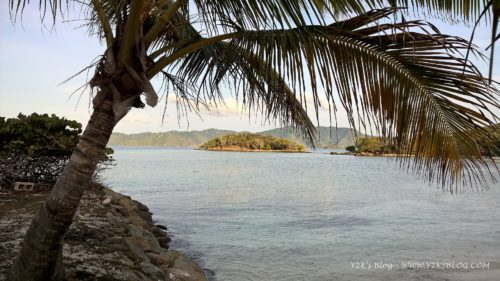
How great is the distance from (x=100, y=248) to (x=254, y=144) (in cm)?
17231

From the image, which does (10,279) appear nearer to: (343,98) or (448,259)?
(343,98)

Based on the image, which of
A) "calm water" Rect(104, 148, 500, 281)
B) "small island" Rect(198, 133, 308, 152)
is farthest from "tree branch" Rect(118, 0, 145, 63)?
"small island" Rect(198, 133, 308, 152)

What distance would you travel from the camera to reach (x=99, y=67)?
3375mm

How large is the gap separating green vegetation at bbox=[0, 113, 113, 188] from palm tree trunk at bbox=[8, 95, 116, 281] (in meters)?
9.05

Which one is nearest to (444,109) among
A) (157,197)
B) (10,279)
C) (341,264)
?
(10,279)

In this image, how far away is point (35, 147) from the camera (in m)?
11.8

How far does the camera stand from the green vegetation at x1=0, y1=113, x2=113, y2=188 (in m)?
11.6

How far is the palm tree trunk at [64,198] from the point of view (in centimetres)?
341

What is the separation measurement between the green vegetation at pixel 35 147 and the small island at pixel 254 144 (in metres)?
159

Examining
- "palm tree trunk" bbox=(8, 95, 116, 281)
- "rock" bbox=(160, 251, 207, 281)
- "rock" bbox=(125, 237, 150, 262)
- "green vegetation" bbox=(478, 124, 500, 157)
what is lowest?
"rock" bbox=(160, 251, 207, 281)

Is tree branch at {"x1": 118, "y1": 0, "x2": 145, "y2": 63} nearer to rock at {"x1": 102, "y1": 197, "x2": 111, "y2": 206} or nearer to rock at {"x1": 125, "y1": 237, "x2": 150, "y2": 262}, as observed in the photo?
rock at {"x1": 125, "y1": 237, "x2": 150, "y2": 262}

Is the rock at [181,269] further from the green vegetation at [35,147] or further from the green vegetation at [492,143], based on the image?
the green vegetation at [35,147]

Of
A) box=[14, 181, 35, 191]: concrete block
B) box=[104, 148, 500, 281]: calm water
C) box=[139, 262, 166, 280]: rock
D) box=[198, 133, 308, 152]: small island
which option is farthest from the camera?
box=[198, 133, 308, 152]: small island

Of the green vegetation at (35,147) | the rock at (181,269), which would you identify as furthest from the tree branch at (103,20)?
the green vegetation at (35,147)
